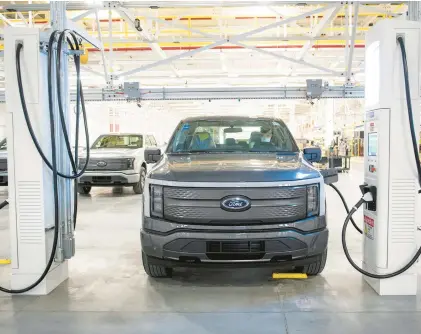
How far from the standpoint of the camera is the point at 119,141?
11227mm

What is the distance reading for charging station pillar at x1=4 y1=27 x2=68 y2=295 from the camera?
346 centimetres

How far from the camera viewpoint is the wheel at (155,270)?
3844 millimetres

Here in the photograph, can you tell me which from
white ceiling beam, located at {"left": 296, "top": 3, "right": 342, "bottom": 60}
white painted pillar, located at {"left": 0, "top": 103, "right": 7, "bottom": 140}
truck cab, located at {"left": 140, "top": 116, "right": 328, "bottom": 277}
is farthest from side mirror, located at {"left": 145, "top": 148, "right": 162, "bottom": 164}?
white painted pillar, located at {"left": 0, "top": 103, "right": 7, "bottom": 140}

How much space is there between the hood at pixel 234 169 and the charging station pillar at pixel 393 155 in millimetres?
578

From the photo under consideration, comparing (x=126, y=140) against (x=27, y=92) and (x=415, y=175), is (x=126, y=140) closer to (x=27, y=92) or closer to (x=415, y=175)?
(x=27, y=92)

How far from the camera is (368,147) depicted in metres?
3.82

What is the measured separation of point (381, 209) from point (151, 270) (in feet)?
6.75

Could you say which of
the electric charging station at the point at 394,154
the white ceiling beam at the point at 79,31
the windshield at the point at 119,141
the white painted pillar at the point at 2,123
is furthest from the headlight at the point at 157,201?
the white painted pillar at the point at 2,123

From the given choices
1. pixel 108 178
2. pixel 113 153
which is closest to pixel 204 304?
pixel 108 178

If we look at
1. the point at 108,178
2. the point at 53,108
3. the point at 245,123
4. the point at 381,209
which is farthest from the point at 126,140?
the point at 381,209

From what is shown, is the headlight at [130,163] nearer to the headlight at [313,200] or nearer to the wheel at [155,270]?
the wheel at [155,270]

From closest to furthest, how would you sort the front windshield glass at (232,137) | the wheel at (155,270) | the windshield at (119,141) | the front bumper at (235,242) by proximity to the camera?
the front bumper at (235,242)
the wheel at (155,270)
the front windshield glass at (232,137)
the windshield at (119,141)

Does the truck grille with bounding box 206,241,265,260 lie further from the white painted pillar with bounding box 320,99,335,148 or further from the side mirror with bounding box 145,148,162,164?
the white painted pillar with bounding box 320,99,335,148

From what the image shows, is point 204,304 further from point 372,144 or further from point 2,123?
point 2,123
